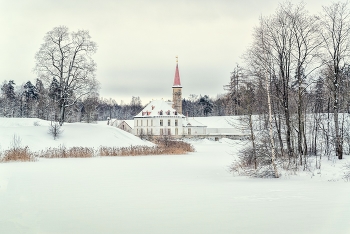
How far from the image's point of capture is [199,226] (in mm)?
7215

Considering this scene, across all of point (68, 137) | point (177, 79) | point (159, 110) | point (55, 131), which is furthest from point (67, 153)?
point (177, 79)

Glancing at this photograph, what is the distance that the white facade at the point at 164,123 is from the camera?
72375 mm

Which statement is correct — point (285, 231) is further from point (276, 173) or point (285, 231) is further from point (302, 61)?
point (302, 61)

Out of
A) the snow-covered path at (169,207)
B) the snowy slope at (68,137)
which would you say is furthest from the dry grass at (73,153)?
the snow-covered path at (169,207)

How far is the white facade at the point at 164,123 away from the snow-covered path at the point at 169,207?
Answer: 192ft

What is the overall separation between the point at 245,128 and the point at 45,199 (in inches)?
373

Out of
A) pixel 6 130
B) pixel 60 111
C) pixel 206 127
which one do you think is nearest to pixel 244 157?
pixel 6 130

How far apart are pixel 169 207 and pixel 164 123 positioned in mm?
63579

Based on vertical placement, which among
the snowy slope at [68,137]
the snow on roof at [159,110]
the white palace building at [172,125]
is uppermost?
the snow on roof at [159,110]

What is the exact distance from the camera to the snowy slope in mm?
29984

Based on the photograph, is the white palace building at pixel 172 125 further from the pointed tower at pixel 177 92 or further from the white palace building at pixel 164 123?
the pointed tower at pixel 177 92

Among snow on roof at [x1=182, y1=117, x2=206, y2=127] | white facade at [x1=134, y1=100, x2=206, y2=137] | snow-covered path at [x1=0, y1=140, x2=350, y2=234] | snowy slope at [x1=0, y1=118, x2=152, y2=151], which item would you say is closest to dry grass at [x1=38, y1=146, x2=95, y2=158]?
snowy slope at [x1=0, y1=118, x2=152, y2=151]

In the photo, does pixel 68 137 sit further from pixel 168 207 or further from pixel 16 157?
pixel 168 207

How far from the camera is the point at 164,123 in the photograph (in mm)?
72500
